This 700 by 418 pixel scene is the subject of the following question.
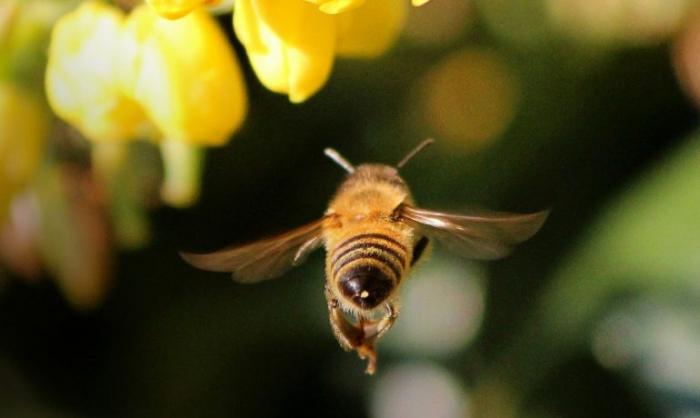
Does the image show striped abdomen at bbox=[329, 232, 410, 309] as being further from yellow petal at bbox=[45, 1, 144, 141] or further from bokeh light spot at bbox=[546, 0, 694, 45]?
bokeh light spot at bbox=[546, 0, 694, 45]

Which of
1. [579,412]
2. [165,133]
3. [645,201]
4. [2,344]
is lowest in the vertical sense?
[2,344]

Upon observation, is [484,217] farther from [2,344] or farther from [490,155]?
[2,344]

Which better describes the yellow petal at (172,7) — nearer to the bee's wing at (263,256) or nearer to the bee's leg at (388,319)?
the bee's wing at (263,256)

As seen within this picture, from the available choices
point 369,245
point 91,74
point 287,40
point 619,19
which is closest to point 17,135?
point 91,74

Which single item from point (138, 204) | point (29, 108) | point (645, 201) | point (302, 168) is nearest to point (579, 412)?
point (645, 201)

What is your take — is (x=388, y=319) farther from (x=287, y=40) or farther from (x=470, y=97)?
(x=470, y=97)

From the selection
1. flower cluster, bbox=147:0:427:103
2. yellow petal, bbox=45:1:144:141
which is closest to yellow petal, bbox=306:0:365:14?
flower cluster, bbox=147:0:427:103
